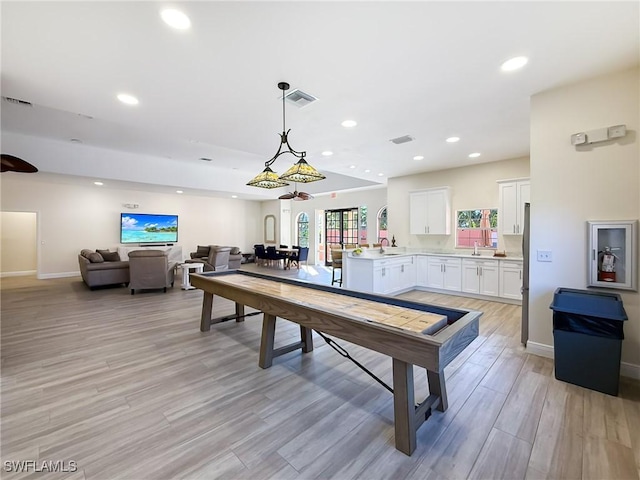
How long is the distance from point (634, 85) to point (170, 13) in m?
3.99

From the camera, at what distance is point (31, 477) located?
158cm

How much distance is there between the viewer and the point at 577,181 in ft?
9.19

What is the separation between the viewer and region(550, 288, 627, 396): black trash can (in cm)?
231

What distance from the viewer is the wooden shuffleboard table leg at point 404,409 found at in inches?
68.7

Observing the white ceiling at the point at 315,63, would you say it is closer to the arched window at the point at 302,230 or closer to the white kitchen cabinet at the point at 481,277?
the white kitchen cabinet at the point at 481,277

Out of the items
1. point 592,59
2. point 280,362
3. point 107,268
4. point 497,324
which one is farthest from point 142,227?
point 592,59

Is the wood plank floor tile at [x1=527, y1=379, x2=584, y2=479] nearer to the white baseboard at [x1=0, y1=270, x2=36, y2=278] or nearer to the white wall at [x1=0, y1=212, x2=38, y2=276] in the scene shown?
the white wall at [x1=0, y1=212, x2=38, y2=276]

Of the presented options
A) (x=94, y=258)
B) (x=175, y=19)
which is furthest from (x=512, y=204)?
(x=94, y=258)

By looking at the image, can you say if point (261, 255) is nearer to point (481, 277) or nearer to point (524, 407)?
point (481, 277)

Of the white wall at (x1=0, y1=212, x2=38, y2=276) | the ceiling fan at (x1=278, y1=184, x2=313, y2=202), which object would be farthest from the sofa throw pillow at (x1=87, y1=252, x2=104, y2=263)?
the ceiling fan at (x1=278, y1=184, x2=313, y2=202)

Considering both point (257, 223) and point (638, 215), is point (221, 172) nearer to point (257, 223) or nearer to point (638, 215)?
point (257, 223)

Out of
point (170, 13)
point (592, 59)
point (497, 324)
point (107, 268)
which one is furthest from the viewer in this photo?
point (107, 268)

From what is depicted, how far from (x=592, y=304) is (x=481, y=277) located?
325cm

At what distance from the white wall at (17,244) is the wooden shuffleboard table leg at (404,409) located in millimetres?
12029
